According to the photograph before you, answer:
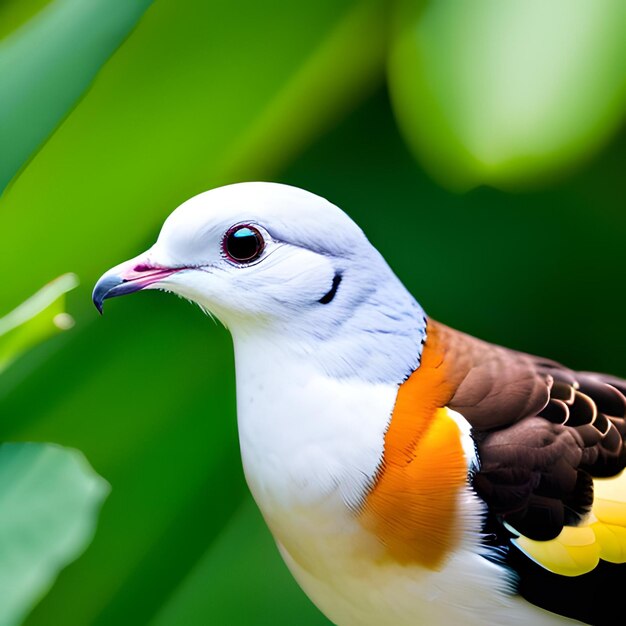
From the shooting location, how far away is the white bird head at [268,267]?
0.56 meters

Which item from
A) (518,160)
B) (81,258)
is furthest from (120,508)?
(518,160)

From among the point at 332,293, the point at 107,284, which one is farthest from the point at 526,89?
the point at 107,284

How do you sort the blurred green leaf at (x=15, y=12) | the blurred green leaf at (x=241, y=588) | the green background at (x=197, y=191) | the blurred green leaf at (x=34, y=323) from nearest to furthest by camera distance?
the blurred green leaf at (x=34, y=323) → the green background at (x=197, y=191) → the blurred green leaf at (x=15, y=12) → the blurred green leaf at (x=241, y=588)

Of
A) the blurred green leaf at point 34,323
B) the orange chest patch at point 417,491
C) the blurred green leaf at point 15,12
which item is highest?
the blurred green leaf at point 15,12

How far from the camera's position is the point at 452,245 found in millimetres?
970

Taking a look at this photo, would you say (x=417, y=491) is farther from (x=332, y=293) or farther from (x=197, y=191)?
(x=197, y=191)

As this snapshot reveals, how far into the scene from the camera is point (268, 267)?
577mm

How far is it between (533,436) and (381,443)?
10 cm

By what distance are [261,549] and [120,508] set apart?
146 millimetres

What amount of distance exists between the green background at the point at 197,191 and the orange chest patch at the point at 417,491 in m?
0.17

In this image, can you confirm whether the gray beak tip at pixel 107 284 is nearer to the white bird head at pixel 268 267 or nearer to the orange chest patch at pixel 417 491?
the white bird head at pixel 268 267

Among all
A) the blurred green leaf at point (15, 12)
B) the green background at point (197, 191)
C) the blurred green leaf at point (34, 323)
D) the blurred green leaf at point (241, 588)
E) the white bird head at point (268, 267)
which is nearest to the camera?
the blurred green leaf at point (34, 323)

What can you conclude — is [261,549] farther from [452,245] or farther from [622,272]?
[622,272]

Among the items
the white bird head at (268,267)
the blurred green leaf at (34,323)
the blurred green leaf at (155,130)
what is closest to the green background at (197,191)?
the blurred green leaf at (155,130)
